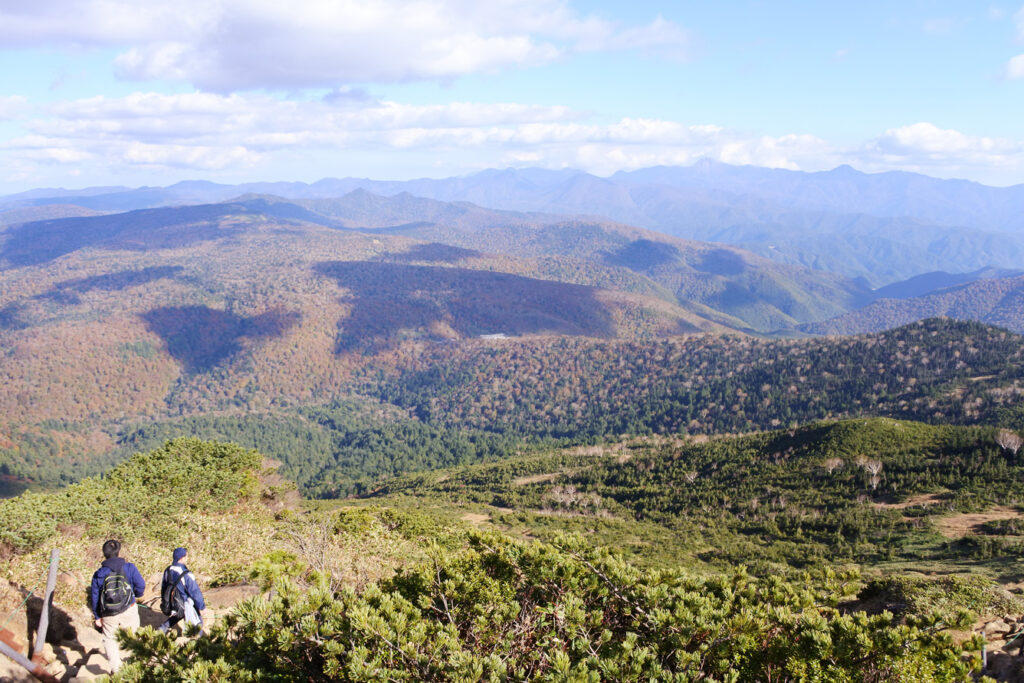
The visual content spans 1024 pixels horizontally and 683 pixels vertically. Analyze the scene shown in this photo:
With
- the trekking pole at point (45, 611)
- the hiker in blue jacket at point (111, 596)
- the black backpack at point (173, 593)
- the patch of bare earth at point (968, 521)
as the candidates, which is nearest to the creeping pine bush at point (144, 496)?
the trekking pole at point (45, 611)

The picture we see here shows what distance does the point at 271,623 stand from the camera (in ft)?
30.4

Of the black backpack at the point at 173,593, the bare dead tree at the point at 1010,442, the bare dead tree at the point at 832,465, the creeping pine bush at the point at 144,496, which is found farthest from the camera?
the bare dead tree at the point at 832,465

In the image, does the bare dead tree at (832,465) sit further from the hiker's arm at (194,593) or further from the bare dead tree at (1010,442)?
the hiker's arm at (194,593)

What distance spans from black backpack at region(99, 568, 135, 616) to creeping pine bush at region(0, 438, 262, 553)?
44.8 ft

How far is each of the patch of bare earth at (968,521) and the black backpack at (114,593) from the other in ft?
175

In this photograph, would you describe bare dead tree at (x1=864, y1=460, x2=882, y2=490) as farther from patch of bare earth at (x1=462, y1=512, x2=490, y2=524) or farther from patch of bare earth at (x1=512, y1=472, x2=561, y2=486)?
patch of bare earth at (x1=512, y1=472, x2=561, y2=486)

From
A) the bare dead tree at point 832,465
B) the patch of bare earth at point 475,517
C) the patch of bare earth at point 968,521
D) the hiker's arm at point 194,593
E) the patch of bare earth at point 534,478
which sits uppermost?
the hiker's arm at point 194,593

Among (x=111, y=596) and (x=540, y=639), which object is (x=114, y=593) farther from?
(x=540, y=639)

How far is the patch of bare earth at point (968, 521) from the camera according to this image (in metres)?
43.7

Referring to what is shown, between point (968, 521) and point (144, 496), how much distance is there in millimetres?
60184

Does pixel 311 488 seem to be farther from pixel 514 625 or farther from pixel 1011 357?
pixel 1011 357

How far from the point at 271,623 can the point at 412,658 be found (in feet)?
8.21

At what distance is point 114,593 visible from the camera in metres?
11.9

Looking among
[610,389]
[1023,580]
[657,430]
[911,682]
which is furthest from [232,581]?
[610,389]
